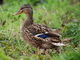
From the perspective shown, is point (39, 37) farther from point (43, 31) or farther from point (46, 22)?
point (46, 22)

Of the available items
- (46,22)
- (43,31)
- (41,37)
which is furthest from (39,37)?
(46,22)

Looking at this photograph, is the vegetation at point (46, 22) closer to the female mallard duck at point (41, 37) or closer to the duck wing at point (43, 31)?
the female mallard duck at point (41, 37)

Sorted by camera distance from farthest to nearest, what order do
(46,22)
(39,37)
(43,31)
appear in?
(46,22) → (43,31) → (39,37)

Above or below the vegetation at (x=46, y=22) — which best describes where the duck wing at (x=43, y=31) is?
above

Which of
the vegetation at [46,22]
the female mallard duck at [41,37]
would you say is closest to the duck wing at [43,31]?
the female mallard duck at [41,37]

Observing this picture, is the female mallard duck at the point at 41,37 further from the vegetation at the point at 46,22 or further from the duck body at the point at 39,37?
the vegetation at the point at 46,22

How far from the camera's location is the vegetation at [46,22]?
23.8ft

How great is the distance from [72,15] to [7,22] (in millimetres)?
2909

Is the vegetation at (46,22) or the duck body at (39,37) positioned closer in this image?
the vegetation at (46,22)

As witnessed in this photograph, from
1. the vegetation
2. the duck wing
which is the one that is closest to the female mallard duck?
the duck wing

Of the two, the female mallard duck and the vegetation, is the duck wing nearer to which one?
the female mallard duck

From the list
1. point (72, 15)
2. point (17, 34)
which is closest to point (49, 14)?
point (72, 15)

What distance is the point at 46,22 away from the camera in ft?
38.7

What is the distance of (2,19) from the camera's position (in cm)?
1080
